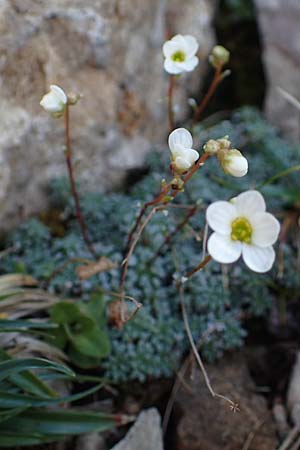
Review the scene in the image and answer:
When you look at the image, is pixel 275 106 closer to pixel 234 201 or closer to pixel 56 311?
pixel 234 201

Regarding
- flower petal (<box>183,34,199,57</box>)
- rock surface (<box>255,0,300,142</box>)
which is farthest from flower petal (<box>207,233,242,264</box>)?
rock surface (<box>255,0,300,142</box>)

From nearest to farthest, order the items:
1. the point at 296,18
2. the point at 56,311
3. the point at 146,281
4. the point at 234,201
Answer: the point at 234,201 < the point at 56,311 < the point at 146,281 < the point at 296,18

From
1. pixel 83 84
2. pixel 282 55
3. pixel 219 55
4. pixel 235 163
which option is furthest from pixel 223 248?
pixel 282 55

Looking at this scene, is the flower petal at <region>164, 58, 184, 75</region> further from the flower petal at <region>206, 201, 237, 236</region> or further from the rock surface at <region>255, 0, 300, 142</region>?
the rock surface at <region>255, 0, 300, 142</region>

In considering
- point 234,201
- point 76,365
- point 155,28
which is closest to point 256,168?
point 155,28

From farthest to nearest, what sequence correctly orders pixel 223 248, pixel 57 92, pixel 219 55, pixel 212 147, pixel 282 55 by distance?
pixel 282 55, pixel 219 55, pixel 57 92, pixel 223 248, pixel 212 147

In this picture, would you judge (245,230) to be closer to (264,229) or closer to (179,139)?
(264,229)

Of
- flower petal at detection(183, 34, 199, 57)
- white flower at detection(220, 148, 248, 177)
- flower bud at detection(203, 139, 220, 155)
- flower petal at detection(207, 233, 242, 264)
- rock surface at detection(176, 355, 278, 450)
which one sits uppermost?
flower petal at detection(183, 34, 199, 57)
